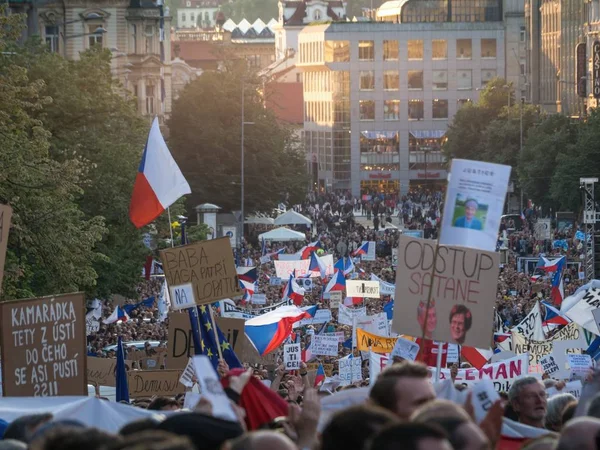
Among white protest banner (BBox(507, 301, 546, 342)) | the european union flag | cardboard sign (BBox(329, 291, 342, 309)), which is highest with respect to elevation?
the european union flag

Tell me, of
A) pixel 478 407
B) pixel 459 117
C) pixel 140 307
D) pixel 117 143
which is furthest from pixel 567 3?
pixel 478 407

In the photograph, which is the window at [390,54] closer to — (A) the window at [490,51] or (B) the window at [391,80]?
(B) the window at [391,80]

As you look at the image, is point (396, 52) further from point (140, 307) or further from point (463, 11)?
point (140, 307)

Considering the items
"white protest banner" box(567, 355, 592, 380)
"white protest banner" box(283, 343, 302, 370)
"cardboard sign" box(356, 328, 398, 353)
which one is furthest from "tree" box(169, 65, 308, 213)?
"white protest banner" box(567, 355, 592, 380)

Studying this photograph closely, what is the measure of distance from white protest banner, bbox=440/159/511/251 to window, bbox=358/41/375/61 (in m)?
113

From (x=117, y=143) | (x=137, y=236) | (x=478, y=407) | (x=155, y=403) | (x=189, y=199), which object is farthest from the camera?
(x=189, y=199)

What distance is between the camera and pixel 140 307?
120 feet

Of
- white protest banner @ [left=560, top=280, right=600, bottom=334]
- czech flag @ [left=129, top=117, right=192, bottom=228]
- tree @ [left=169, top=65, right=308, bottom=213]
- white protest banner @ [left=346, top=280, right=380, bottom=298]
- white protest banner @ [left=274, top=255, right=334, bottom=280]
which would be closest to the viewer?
czech flag @ [left=129, top=117, right=192, bottom=228]

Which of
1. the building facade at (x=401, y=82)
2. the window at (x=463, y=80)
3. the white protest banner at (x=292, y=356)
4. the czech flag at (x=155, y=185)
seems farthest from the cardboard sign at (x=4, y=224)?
the window at (x=463, y=80)

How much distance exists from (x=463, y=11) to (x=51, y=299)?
11929 cm

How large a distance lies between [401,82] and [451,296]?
4436 inches

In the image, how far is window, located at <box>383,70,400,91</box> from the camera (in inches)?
4879

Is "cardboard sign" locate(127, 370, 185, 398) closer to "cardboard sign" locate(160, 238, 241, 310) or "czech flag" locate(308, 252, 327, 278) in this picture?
"cardboard sign" locate(160, 238, 241, 310)

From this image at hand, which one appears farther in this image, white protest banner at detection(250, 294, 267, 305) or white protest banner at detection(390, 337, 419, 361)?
white protest banner at detection(250, 294, 267, 305)
